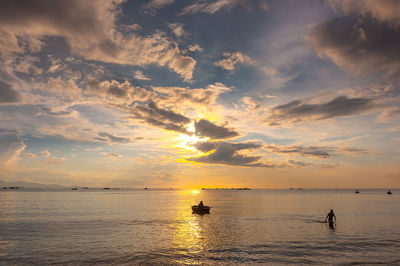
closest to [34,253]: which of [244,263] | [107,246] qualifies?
[107,246]

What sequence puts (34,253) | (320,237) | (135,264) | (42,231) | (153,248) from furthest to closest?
(42,231) < (320,237) < (153,248) < (34,253) < (135,264)

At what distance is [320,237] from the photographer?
4097cm

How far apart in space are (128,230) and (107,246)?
1246 centimetres

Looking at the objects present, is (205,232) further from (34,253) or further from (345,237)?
(34,253)

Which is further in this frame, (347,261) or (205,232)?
(205,232)

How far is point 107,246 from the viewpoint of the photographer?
111 ft

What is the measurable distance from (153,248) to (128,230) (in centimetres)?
1477

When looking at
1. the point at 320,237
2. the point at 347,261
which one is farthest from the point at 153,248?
the point at 320,237

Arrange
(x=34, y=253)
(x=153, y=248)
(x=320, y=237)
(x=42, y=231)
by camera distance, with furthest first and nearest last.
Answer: (x=42, y=231) → (x=320, y=237) → (x=153, y=248) → (x=34, y=253)

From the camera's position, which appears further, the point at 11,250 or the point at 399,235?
the point at 399,235

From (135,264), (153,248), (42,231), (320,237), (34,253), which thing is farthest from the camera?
(42,231)

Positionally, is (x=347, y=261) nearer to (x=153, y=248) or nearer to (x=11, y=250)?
A: (x=153, y=248)

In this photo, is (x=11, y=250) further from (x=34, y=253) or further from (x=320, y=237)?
(x=320, y=237)

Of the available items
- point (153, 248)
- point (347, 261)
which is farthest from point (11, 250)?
point (347, 261)
